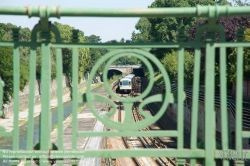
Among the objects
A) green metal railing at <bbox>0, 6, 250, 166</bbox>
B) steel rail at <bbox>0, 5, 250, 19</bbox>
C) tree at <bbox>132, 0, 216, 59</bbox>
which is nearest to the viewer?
steel rail at <bbox>0, 5, 250, 19</bbox>

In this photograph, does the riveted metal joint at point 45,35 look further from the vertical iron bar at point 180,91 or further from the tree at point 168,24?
the tree at point 168,24

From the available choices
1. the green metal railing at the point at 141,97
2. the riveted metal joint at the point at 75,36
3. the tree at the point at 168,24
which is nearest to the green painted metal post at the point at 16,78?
the green metal railing at the point at 141,97

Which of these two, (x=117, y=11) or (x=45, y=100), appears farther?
(x=45, y=100)

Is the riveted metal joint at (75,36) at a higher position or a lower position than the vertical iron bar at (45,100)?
higher

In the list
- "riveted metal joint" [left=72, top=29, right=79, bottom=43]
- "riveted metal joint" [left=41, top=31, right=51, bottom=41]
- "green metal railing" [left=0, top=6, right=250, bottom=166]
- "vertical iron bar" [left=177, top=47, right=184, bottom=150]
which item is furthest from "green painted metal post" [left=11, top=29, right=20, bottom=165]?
"vertical iron bar" [left=177, top=47, right=184, bottom=150]

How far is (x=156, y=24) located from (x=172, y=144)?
1776cm

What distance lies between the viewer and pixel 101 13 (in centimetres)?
312

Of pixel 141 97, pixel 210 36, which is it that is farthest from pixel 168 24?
pixel 141 97

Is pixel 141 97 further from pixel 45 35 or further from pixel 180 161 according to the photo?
pixel 45 35

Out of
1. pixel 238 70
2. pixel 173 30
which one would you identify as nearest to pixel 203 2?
pixel 173 30

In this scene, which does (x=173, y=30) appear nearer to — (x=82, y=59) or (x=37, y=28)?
(x=82, y=59)

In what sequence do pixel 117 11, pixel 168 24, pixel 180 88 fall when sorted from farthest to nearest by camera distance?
pixel 168 24
pixel 180 88
pixel 117 11

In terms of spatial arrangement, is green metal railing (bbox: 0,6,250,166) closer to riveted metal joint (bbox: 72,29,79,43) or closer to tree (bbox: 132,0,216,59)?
riveted metal joint (bbox: 72,29,79,43)

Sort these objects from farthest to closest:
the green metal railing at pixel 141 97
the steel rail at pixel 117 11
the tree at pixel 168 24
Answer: the tree at pixel 168 24 → the green metal railing at pixel 141 97 → the steel rail at pixel 117 11
